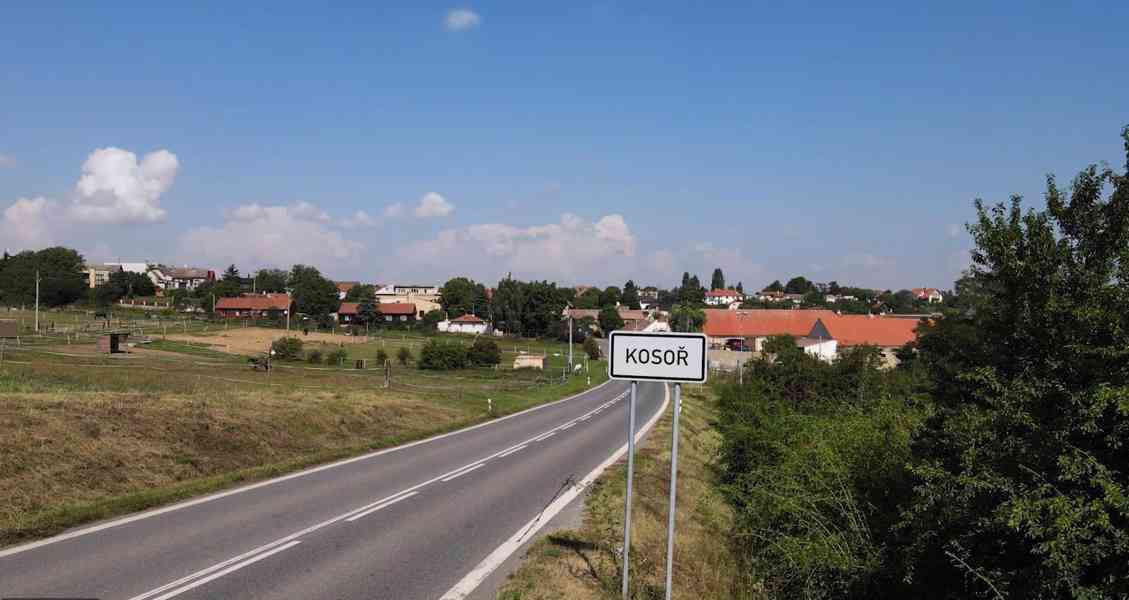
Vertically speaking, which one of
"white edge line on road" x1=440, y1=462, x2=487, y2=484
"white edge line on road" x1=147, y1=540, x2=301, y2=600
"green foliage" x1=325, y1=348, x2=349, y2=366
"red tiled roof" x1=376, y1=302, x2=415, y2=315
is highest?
"red tiled roof" x1=376, y1=302, x2=415, y2=315

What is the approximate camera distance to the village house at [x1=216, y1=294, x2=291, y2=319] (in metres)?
128

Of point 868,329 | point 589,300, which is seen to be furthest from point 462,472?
point 589,300

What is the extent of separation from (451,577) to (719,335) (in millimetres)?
93956

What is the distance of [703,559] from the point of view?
908 centimetres

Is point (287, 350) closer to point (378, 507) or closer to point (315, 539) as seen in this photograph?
point (378, 507)

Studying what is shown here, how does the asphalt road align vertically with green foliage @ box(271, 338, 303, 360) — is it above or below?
above

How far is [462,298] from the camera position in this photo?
499ft

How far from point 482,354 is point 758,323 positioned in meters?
45.3

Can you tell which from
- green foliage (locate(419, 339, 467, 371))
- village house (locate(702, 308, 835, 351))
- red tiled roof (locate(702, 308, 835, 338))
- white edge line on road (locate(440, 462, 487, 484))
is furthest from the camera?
red tiled roof (locate(702, 308, 835, 338))

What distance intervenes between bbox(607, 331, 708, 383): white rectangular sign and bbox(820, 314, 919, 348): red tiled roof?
88411 millimetres

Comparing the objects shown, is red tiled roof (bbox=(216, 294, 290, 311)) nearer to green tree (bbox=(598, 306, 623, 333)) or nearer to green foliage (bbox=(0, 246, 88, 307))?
green foliage (bbox=(0, 246, 88, 307))

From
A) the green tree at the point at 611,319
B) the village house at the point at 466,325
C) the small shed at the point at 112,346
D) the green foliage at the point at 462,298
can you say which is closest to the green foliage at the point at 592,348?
the green tree at the point at 611,319

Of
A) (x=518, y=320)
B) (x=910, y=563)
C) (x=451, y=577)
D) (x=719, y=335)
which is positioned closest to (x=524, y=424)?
(x=451, y=577)

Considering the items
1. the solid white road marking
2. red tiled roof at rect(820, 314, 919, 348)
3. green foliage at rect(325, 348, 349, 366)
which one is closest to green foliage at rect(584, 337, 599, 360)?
red tiled roof at rect(820, 314, 919, 348)
